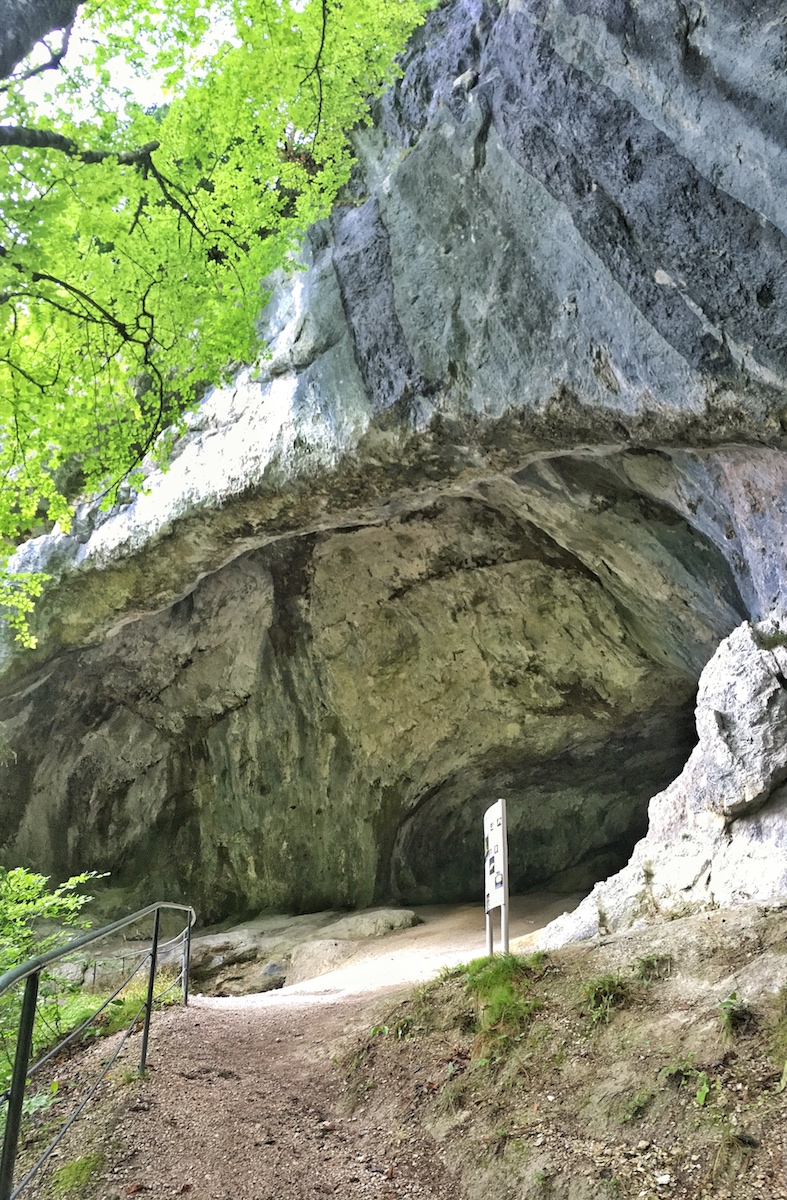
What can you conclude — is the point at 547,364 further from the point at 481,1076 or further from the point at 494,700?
the point at 494,700

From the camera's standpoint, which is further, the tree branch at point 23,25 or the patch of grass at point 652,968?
the tree branch at point 23,25

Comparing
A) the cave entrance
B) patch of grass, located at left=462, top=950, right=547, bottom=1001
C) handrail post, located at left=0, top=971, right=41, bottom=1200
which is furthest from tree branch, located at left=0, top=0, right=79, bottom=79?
the cave entrance

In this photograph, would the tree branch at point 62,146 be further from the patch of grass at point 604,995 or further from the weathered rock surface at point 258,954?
the weathered rock surface at point 258,954

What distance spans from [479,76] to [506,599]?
257 inches

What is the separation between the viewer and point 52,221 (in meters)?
5.75

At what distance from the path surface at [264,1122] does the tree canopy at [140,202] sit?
4.66m

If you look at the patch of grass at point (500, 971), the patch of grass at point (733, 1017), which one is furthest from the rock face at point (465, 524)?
the patch of grass at point (733, 1017)

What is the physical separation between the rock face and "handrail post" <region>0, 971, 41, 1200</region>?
18.1ft

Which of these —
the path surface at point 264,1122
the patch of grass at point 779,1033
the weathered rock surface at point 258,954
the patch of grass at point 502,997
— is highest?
the patch of grass at point 779,1033

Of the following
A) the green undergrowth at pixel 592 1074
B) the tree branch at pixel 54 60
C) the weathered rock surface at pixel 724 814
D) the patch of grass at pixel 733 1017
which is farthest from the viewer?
the weathered rock surface at pixel 724 814

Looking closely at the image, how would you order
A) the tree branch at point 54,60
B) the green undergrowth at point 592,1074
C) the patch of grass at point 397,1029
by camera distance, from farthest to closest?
1. the tree branch at point 54,60
2. the patch of grass at point 397,1029
3. the green undergrowth at point 592,1074

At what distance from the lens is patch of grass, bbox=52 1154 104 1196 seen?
360 centimetres

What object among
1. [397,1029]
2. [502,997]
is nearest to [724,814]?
[502,997]

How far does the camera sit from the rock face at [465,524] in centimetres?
593
